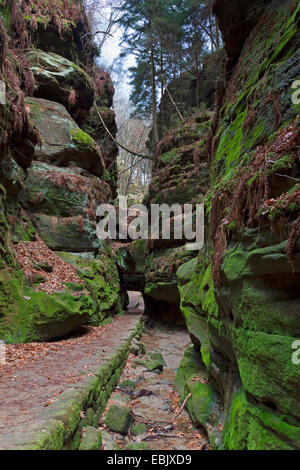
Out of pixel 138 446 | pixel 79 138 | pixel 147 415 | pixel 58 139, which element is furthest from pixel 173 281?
pixel 138 446

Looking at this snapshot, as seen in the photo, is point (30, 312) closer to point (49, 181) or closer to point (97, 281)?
point (97, 281)

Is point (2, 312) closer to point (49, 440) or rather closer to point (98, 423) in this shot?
point (98, 423)

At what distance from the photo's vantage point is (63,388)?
405 cm

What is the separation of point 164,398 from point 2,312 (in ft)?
14.4

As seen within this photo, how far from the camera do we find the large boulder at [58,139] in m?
13.1

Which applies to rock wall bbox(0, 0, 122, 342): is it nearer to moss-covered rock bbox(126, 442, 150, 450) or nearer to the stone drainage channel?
the stone drainage channel

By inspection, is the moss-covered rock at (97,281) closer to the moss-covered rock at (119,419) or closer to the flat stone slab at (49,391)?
the flat stone slab at (49,391)

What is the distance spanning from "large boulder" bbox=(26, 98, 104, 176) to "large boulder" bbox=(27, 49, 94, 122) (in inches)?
32.7

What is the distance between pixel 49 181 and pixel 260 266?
438 inches

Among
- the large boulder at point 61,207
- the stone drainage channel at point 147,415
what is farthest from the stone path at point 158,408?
the large boulder at point 61,207

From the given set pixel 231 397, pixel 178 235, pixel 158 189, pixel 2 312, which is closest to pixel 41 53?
pixel 158 189

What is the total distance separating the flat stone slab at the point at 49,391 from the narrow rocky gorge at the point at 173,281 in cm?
3

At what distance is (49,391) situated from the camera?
3.91 meters

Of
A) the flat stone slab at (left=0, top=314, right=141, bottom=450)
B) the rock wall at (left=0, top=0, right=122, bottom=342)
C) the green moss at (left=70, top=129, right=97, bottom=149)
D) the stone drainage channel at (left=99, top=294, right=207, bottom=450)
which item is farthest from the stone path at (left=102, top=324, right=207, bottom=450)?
the green moss at (left=70, top=129, right=97, bottom=149)
